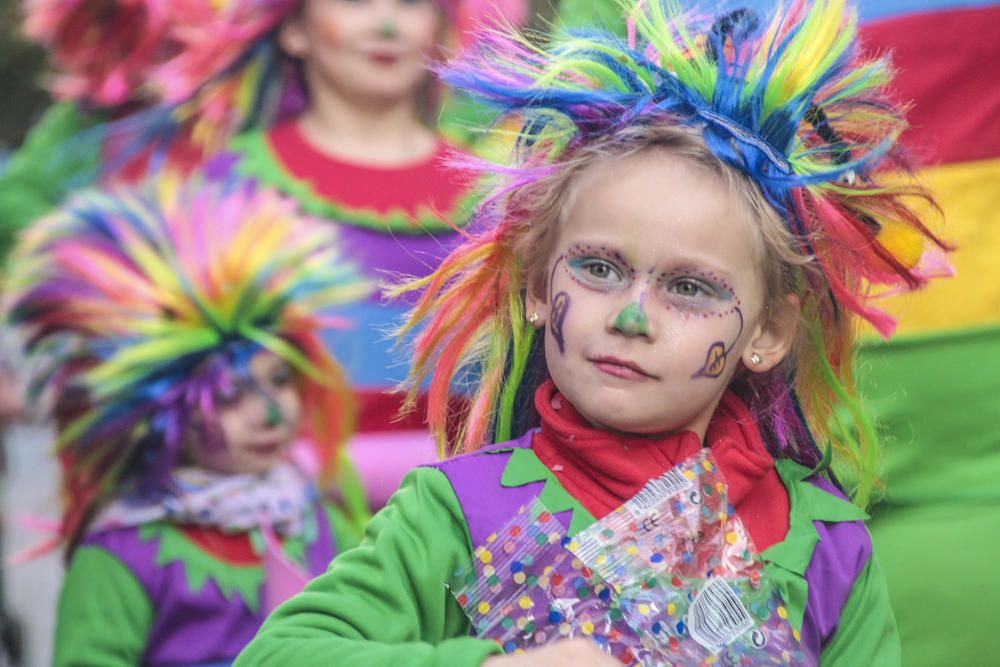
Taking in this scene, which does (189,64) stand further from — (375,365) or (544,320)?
(544,320)

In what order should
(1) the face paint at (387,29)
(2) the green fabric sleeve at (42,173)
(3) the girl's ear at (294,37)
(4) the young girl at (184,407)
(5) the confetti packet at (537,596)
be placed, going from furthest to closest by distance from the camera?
(2) the green fabric sleeve at (42,173) → (3) the girl's ear at (294,37) → (1) the face paint at (387,29) → (4) the young girl at (184,407) → (5) the confetti packet at (537,596)

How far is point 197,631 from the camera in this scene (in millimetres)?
3561

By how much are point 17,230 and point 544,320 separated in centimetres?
319

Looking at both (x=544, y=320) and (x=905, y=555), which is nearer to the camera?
(x=544, y=320)

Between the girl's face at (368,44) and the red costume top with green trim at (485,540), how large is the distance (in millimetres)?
2686

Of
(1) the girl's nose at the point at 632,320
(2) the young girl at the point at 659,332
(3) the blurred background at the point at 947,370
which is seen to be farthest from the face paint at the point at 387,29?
(1) the girl's nose at the point at 632,320

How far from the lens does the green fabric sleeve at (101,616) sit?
3.45 meters

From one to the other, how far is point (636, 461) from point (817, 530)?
261mm

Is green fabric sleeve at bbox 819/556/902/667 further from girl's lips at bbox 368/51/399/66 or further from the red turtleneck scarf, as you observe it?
girl's lips at bbox 368/51/399/66

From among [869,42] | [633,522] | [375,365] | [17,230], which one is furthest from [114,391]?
[633,522]

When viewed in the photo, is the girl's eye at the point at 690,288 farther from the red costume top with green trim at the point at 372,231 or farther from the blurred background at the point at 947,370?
the red costume top with green trim at the point at 372,231

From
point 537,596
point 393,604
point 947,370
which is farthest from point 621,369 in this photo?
point 947,370

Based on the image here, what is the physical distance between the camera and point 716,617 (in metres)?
1.88

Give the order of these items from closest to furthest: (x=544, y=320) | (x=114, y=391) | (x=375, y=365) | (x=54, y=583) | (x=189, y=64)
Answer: (x=544, y=320) → (x=114, y=391) → (x=375, y=365) → (x=189, y=64) → (x=54, y=583)
